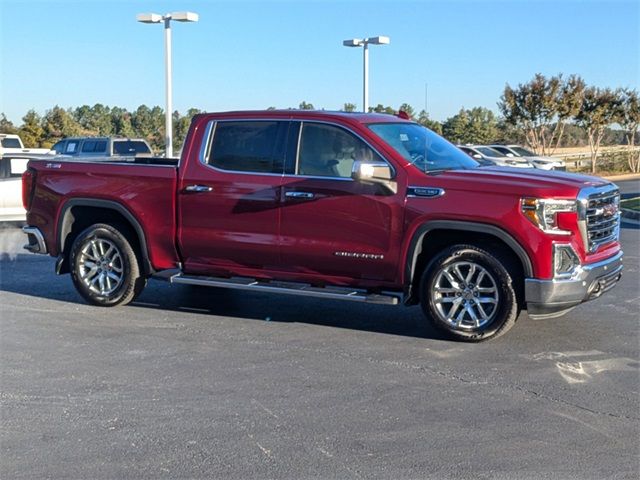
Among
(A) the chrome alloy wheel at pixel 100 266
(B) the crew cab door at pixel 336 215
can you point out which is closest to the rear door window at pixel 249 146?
(B) the crew cab door at pixel 336 215

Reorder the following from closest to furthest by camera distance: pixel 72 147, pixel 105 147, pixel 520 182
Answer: pixel 520 182
pixel 105 147
pixel 72 147

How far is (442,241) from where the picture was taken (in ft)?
24.1

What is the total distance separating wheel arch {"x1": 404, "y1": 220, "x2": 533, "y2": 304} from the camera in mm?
6883

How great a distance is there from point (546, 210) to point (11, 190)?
12.4 m

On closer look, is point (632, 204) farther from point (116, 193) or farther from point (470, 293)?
point (116, 193)

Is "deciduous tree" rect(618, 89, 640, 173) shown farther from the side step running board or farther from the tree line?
the side step running board

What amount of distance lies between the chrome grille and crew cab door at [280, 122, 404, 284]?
1.54 metres

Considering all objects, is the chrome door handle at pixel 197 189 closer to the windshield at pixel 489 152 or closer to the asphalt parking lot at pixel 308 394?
the asphalt parking lot at pixel 308 394

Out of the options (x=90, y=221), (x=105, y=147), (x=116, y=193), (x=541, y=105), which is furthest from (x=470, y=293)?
(x=541, y=105)

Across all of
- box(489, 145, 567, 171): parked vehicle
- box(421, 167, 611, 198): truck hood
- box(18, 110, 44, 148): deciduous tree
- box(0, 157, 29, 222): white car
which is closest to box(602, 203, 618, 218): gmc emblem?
box(421, 167, 611, 198): truck hood

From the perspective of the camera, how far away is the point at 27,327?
786 cm

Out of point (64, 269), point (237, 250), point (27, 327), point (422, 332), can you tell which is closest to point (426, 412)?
point (422, 332)

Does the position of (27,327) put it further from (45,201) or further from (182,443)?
(182,443)

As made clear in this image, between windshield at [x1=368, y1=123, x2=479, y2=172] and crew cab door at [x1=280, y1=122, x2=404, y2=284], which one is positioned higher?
windshield at [x1=368, y1=123, x2=479, y2=172]
